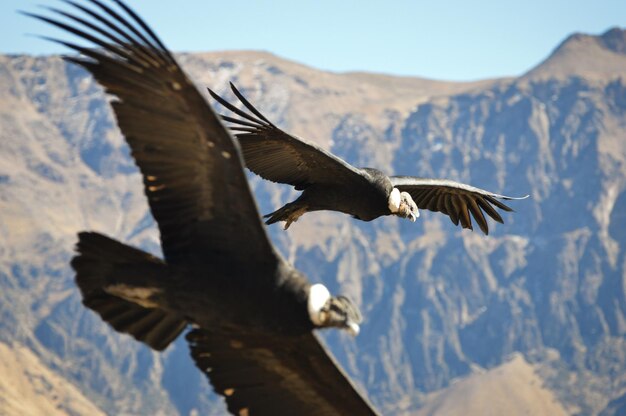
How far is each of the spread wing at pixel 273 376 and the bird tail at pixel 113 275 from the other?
2.38ft

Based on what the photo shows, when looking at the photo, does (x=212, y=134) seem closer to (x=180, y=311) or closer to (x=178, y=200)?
(x=178, y=200)

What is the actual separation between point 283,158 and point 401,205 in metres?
2.36

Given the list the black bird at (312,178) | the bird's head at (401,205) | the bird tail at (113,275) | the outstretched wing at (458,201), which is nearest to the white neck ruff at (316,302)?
the bird tail at (113,275)

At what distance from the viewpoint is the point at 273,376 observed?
49.2ft

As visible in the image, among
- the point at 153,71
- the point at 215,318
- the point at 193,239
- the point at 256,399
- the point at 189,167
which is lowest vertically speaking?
the point at 256,399

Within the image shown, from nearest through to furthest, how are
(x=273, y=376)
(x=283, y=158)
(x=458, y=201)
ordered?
(x=273, y=376), (x=283, y=158), (x=458, y=201)

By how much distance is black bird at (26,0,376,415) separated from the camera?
1309cm

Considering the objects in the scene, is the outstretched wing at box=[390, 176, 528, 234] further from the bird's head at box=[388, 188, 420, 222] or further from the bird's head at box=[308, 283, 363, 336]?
Answer: the bird's head at box=[308, 283, 363, 336]

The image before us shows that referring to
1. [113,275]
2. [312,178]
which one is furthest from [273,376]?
[312,178]

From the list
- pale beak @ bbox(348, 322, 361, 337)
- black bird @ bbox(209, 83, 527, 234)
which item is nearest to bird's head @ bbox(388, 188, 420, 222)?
black bird @ bbox(209, 83, 527, 234)

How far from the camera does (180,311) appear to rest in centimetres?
1403

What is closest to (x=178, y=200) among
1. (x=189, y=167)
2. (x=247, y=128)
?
(x=189, y=167)

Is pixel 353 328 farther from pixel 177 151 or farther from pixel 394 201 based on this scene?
pixel 394 201

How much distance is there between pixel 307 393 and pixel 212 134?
3.84 meters
